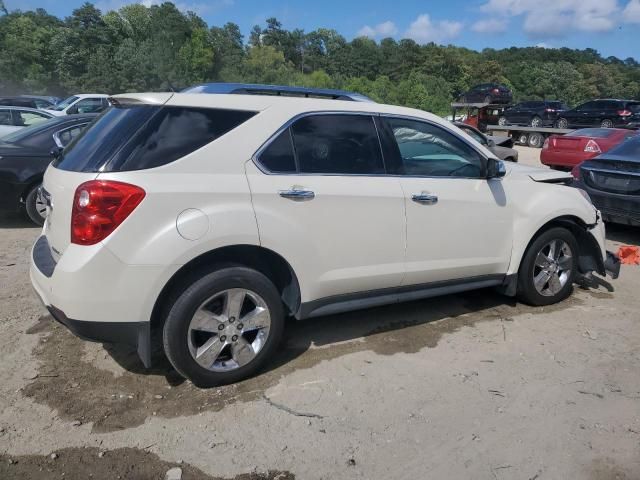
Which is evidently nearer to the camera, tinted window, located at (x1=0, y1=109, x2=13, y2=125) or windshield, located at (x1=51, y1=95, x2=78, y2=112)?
tinted window, located at (x1=0, y1=109, x2=13, y2=125)

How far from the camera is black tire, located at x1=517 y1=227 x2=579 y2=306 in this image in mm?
4633

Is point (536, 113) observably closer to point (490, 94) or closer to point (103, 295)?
point (490, 94)

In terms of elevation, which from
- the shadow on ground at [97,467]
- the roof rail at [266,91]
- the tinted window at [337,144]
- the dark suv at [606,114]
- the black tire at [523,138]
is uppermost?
the roof rail at [266,91]

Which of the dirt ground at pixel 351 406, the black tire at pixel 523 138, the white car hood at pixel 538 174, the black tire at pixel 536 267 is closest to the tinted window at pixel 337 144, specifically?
the dirt ground at pixel 351 406

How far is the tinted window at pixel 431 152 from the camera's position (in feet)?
13.0

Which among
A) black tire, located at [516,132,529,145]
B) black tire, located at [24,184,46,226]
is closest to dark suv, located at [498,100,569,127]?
black tire, located at [516,132,529,145]

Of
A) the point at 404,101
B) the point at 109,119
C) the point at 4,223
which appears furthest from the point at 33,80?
the point at 109,119

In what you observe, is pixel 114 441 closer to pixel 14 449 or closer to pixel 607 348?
pixel 14 449

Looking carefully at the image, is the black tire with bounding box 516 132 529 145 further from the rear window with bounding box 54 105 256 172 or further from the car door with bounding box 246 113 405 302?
the rear window with bounding box 54 105 256 172

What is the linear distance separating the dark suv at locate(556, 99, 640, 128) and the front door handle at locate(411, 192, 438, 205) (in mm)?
21586

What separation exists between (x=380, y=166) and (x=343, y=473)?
2079 mm

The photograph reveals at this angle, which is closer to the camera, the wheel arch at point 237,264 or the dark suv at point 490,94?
the wheel arch at point 237,264

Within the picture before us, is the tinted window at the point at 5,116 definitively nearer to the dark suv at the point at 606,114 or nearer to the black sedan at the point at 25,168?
the black sedan at the point at 25,168

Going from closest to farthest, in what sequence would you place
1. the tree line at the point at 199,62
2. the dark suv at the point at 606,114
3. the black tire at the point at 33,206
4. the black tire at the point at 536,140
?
the black tire at the point at 33,206 → the dark suv at the point at 606,114 → the black tire at the point at 536,140 → the tree line at the point at 199,62
